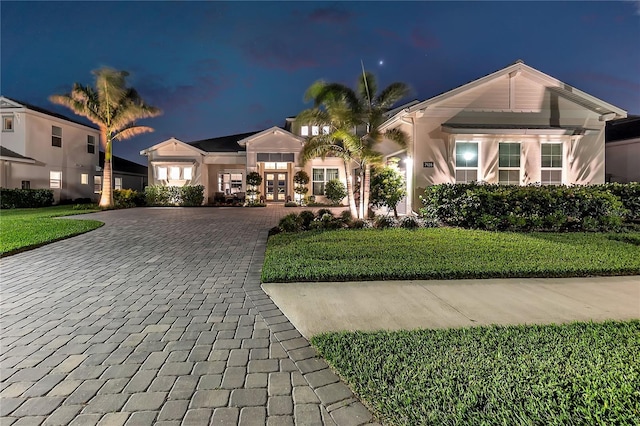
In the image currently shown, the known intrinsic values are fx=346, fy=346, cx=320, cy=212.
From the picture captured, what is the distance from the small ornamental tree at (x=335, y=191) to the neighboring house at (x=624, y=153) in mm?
14588

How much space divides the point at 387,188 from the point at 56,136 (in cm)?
2361

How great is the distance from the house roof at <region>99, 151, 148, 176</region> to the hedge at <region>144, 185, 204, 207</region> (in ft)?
29.5

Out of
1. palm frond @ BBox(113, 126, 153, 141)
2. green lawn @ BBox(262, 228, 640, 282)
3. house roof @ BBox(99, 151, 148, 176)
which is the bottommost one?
green lawn @ BBox(262, 228, 640, 282)

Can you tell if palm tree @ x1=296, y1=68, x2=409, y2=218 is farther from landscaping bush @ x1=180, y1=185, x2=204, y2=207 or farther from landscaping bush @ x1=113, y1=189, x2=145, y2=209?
landscaping bush @ x1=113, y1=189, x2=145, y2=209

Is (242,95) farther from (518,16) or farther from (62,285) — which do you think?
(62,285)

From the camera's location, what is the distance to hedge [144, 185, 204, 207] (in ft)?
76.4

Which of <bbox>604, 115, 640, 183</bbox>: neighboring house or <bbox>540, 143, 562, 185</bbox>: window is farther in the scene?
<bbox>604, 115, 640, 183</bbox>: neighboring house

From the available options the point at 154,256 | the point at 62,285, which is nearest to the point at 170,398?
the point at 62,285

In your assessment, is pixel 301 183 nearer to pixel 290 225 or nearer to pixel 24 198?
pixel 290 225

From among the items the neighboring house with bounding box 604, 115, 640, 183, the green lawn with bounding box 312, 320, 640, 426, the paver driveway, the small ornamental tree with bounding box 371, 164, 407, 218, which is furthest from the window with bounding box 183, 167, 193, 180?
the neighboring house with bounding box 604, 115, 640, 183

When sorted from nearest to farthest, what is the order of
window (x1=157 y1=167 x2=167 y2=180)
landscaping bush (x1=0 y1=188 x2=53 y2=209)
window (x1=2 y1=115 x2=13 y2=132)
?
1. landscaping bush (x1=0 y1=188 x2=53 y2=209)
2. window (x1=2 y1=115 x2=13 y2=132)
3. window (x1=157 y1=167 x2=167 y2=180)

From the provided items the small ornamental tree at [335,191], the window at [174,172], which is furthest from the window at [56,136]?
the small ornamental tree at [335,191]

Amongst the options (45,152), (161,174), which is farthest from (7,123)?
(161,174)

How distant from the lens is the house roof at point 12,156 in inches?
792
